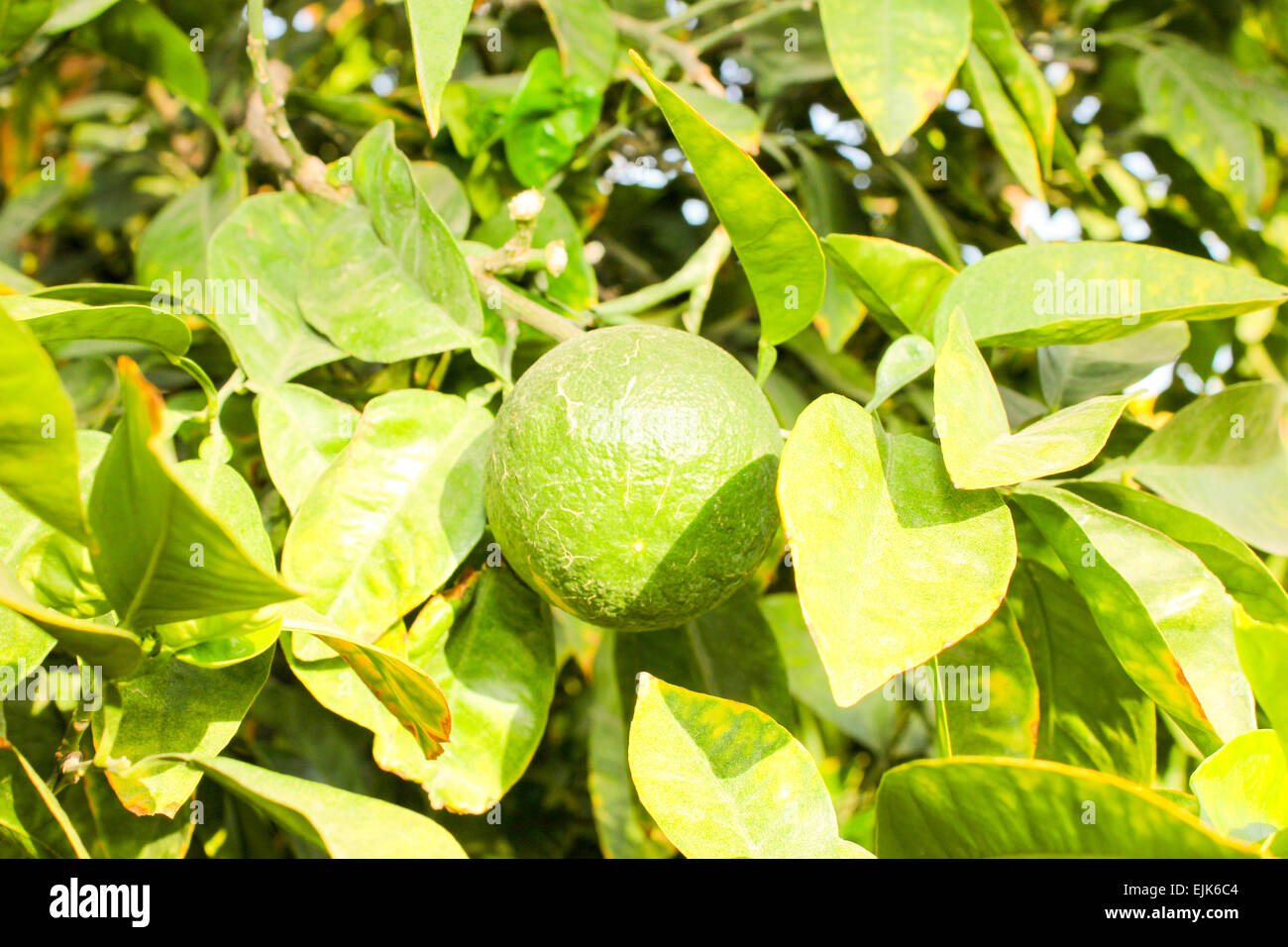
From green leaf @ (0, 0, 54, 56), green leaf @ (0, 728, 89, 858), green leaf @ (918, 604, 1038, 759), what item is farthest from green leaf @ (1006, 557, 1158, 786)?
green leaf @ (0, 0, 54, 56)

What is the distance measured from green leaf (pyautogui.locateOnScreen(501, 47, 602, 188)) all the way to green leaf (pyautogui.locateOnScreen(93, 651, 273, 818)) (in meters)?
0.52

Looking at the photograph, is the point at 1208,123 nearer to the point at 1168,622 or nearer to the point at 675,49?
the point at 675,49

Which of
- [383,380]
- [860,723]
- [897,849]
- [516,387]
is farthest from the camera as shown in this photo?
[860,723]

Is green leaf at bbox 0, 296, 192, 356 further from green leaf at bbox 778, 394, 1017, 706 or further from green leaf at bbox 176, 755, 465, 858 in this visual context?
green leaf at bbox 778, 394, 1017, 706

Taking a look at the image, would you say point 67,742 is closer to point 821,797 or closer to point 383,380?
point 383,380

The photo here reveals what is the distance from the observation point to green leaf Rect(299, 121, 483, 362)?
0.69 m

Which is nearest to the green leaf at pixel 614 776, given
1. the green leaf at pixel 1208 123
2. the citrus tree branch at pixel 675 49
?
the citrus tree branch at pixel 675 49

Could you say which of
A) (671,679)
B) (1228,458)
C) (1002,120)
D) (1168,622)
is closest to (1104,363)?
(1228,458)

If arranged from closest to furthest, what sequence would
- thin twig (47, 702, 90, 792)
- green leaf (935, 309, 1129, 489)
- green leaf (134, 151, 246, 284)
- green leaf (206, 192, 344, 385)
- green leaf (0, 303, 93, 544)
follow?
green leaf (0, 303, 93, 544) → green leaf (935, 309, 1129, 489) → thin twig (47, 702, 90, 792) → green leaf (206, 192, 344, 385) → green leaf (134, 151, 246, 284)

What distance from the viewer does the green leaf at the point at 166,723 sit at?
22.1 inches

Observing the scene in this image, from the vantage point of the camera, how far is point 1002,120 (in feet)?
2.81

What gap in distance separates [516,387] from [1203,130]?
857mm
